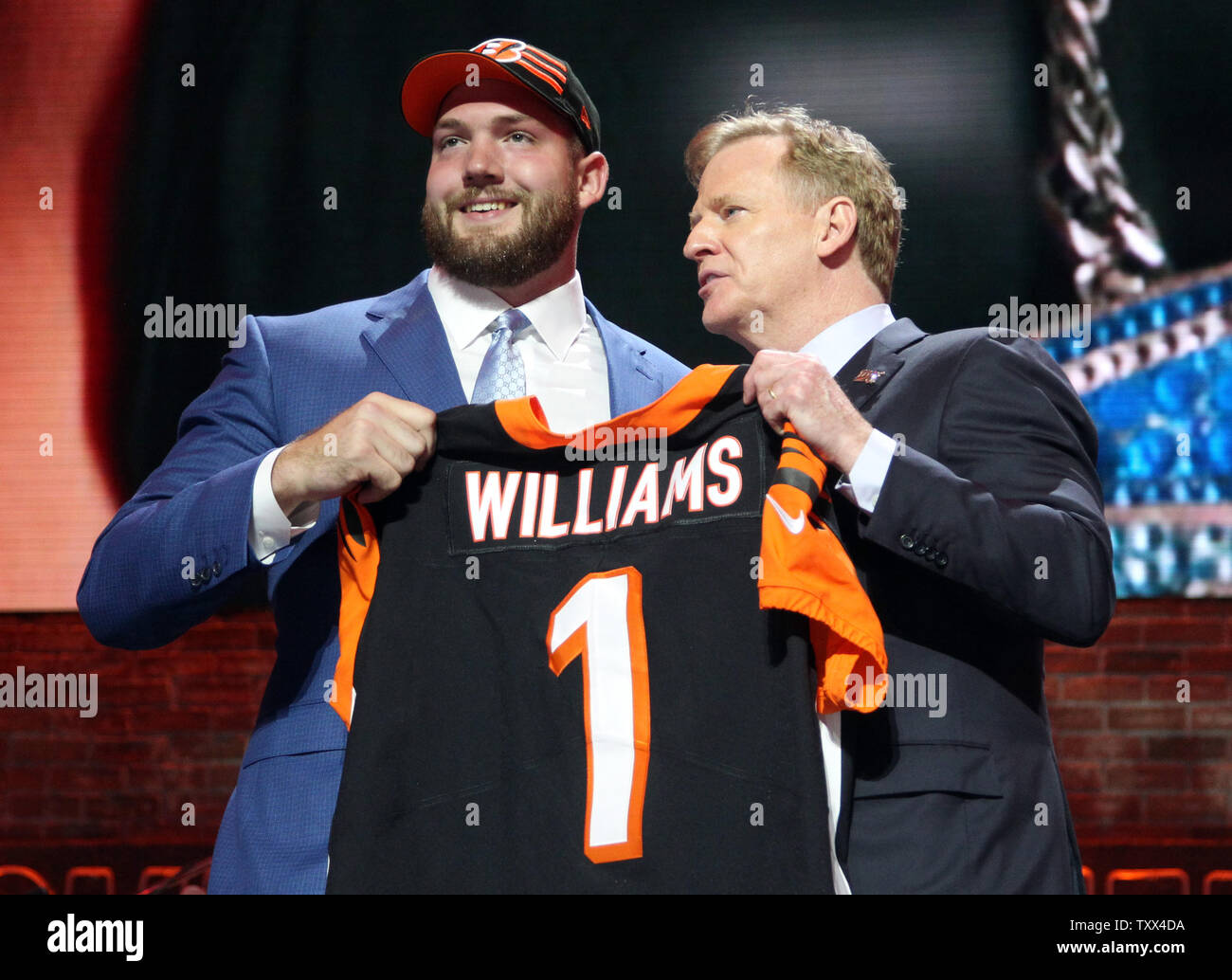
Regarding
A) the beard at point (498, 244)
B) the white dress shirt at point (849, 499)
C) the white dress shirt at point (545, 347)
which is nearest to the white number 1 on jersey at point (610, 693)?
the white dress shirt at point (849, 499)

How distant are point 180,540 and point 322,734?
0.32 metres

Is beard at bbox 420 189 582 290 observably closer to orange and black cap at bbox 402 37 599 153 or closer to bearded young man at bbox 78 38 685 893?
bearded young man at bbox 78 38 685 893

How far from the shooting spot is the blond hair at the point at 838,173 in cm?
183

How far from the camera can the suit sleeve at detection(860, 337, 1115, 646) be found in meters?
1.41

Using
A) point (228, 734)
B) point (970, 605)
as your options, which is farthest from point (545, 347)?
point (228, 734)

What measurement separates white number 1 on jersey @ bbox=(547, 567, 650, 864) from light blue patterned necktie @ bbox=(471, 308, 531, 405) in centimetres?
47

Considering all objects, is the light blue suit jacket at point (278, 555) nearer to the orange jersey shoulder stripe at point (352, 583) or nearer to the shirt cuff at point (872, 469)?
the orange jersey shoulder stripe at point (352, 583)

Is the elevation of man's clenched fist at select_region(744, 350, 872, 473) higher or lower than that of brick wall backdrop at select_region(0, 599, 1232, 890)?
higher

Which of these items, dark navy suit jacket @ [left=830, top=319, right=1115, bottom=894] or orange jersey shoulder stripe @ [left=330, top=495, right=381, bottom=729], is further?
orange jersey shoulder stripe @ [left=330, top=495, right=381, bottom=729]

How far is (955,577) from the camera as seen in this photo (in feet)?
4.65

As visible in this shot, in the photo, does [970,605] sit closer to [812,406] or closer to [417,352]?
[812,406]

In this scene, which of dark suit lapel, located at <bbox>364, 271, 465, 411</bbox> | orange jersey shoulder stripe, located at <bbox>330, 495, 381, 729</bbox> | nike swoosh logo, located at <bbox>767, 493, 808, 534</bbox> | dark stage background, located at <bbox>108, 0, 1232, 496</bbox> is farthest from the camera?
dark stage background, located at <bbox>108, 0, 1232, 496</bbox>

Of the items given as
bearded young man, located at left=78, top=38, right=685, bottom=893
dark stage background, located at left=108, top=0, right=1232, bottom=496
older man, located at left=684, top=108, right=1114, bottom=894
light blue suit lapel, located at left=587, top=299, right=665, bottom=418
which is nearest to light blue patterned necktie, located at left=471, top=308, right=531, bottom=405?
bearded young man, located at left=78, top=38, right=685, bottom=893
